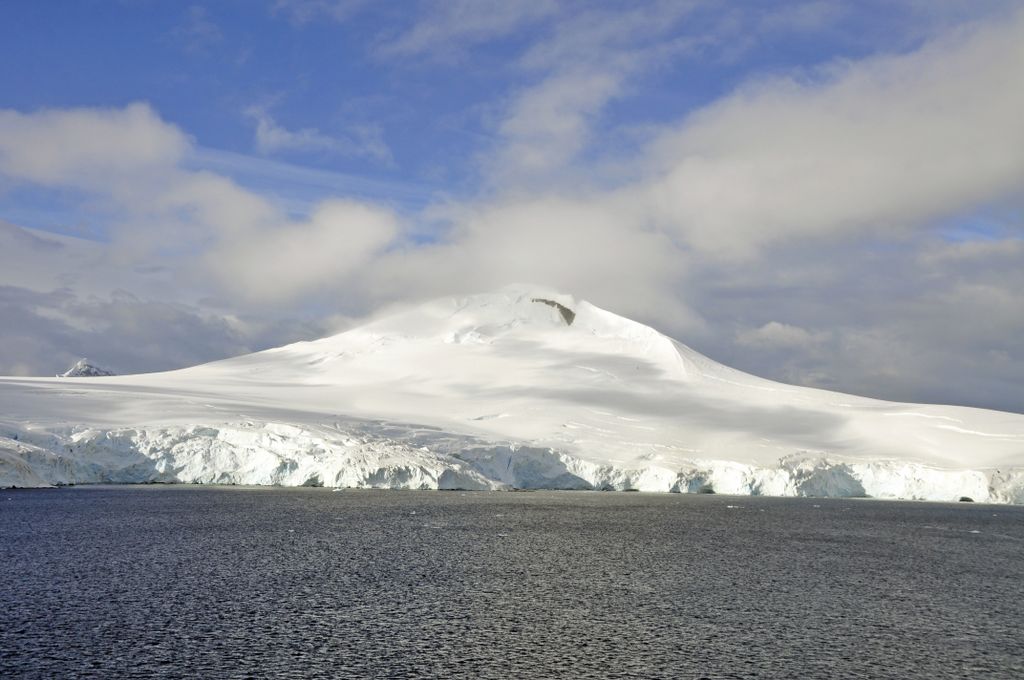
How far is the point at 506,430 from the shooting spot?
8712 centimetres

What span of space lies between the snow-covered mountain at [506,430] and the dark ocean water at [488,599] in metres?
26.2

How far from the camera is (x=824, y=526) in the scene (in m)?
47.7

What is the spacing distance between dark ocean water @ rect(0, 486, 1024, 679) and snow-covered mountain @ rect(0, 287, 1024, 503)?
1032 inches

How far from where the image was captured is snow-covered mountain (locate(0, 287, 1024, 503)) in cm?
6988

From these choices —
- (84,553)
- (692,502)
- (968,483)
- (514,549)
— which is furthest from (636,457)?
(84,553)

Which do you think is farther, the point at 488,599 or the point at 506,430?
the point at 506,430

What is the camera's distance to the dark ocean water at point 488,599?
15.6 metres

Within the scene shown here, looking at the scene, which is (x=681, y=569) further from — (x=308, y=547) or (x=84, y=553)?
(x=84, y=553)

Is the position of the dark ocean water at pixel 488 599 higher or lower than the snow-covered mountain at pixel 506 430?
lower

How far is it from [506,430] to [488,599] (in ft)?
215

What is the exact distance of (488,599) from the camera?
71.5 feet

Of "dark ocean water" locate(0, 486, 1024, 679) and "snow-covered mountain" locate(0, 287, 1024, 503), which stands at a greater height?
"snow-covered mountain" locate(0, 287, 1024, 503)

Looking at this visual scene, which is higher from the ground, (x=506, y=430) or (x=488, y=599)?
(x=506, y=430)

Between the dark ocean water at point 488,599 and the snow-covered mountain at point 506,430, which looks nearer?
the dark ocean water at point 488,599
